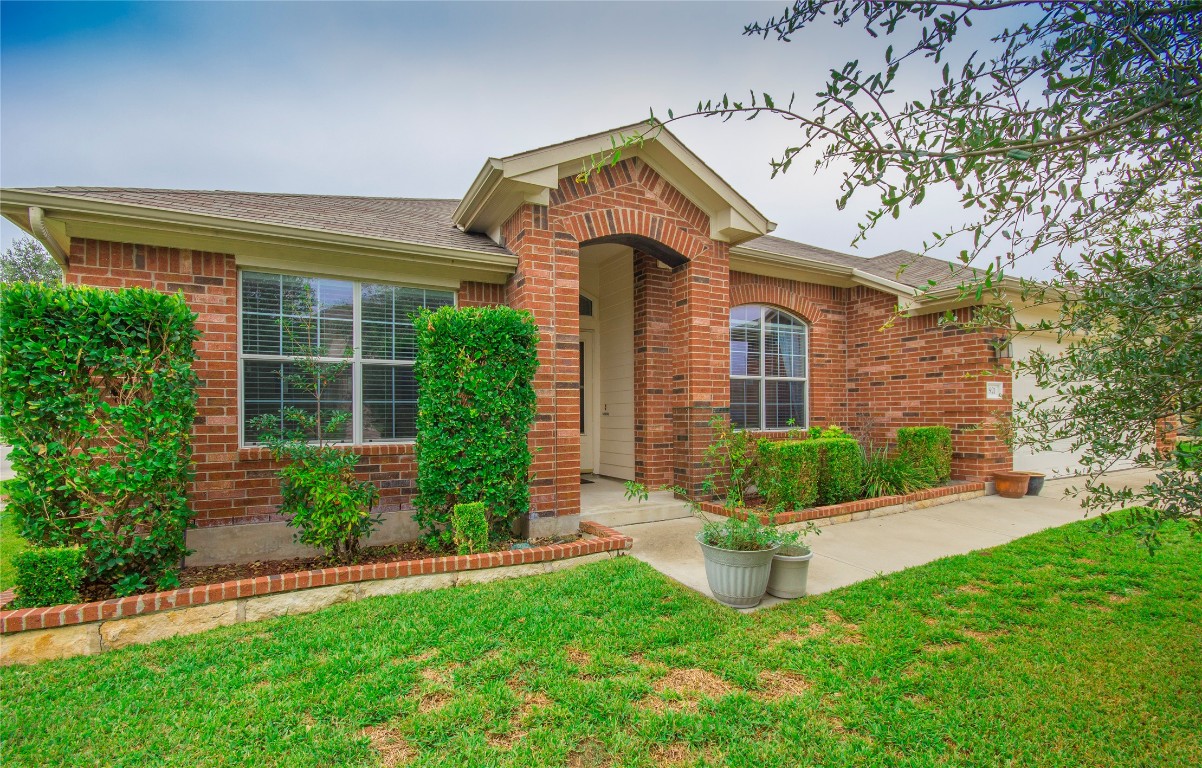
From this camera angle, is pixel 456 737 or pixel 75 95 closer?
pixel 456 737

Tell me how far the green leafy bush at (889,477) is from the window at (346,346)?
242 inches

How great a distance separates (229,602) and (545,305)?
3.82 metres

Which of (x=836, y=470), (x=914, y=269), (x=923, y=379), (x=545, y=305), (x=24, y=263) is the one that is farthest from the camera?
(x=24, y=263)

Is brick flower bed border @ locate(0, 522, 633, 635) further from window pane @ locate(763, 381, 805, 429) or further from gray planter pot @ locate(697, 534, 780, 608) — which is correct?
window pane @ locate(763, 381, 805, 429)

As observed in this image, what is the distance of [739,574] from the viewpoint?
3.84 m

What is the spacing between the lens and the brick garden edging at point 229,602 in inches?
131

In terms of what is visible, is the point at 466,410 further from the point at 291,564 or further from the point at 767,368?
the point at 767,368

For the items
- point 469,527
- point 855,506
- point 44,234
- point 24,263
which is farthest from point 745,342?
point 24,263

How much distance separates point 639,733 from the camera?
248cm

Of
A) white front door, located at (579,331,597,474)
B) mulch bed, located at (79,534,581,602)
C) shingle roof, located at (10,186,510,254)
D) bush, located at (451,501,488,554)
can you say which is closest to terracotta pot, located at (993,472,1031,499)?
white front door, located at (579,331,597,474)

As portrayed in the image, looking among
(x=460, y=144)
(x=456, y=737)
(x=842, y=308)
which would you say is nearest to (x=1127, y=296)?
(x=456, y=737)

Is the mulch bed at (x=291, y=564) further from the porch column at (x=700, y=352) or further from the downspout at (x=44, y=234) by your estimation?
the downspout at (x=44, y=234)

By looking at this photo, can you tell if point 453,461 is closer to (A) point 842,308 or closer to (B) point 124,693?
(B) point 124,693

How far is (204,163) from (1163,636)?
29.6m
